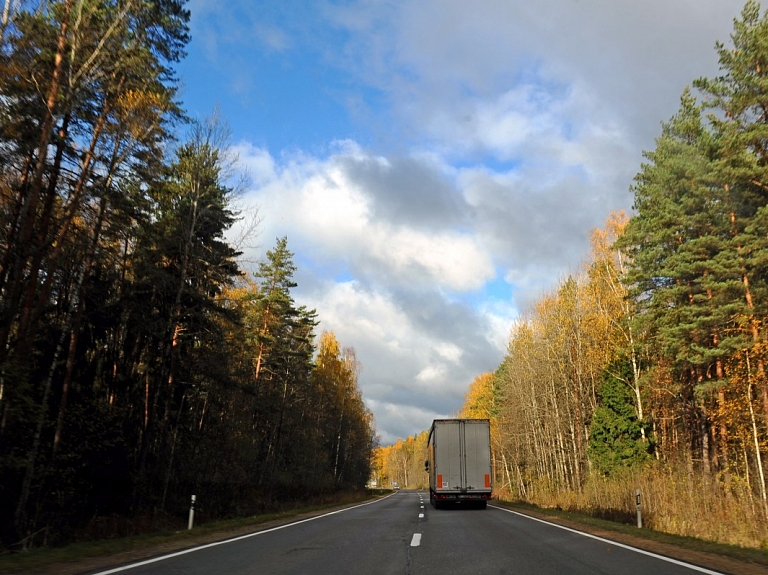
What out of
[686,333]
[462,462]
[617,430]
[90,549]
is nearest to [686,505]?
[686,333]

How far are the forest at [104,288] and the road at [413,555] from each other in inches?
199

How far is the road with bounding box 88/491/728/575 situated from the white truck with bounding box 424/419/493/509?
934cm

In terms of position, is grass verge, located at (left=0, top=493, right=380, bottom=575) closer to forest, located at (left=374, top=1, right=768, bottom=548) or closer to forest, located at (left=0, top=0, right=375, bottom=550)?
forest, located at (left=0, top=0, right=375, bottom=550)

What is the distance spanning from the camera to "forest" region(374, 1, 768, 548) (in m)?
17.0

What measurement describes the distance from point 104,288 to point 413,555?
14.0 m

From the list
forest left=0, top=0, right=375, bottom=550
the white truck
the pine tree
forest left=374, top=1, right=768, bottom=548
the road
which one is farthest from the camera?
the pine tree

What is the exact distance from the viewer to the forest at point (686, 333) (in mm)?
16984

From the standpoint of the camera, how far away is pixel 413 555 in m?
8.95

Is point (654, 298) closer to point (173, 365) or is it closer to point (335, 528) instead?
point (335, 528)

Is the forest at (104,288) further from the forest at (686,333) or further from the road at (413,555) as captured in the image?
the forest at (686,333)

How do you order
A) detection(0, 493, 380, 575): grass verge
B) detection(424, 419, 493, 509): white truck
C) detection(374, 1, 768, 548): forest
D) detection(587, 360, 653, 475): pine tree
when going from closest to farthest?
1. detection(0, 493, 380, 575): grass verge
2. detection(374, 1, 768, 548): forest
3. detection(424, 419, 493, 509): white truck
4. detection(587, 360, 653, 475): pine tree

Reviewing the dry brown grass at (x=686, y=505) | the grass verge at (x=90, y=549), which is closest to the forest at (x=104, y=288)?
the grass verge at (x=90, y=549)

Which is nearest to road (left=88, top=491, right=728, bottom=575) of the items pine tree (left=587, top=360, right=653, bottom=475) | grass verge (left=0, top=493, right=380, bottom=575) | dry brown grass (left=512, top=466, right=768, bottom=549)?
grass verge (left=0, top=493, right=380, bottom=575)

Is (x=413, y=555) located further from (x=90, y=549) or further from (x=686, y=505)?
(x=686, y=505)
